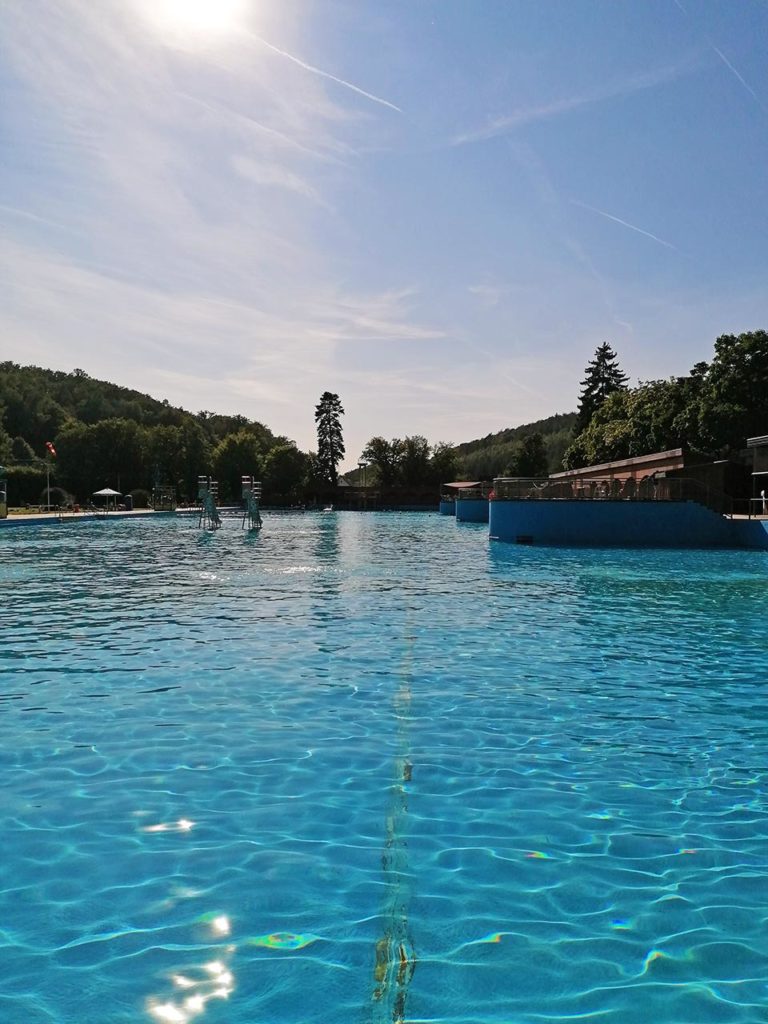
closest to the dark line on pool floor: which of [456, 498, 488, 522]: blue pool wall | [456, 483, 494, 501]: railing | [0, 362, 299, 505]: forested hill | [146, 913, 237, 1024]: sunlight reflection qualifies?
[146, 913, 237, 1024]: sunlight reflection

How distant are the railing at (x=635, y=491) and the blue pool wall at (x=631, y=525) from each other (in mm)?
252

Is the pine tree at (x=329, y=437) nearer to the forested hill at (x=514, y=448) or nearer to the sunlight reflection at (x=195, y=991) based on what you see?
the forested hill at (x=514, y=448)

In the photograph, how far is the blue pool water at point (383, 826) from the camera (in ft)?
12.8

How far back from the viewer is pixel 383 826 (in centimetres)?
568

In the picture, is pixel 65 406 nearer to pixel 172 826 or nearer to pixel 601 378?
pixel 601 378

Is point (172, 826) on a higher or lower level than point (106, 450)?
lower

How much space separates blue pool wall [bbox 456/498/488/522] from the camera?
5719 cm

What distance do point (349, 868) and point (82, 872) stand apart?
1678 millimetres

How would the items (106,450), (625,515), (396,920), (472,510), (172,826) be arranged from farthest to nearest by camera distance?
(106,450)
(472,510)
(625,515)
(172,826)
(396,920)

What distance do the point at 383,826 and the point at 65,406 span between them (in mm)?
143674

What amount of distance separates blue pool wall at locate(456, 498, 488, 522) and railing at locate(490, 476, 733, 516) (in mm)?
22693

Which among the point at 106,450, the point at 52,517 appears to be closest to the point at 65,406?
the point at 106,450

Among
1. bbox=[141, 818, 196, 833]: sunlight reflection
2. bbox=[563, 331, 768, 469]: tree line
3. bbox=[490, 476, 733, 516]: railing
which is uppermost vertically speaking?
bbox=[563, 331, 768, 469]: tree line

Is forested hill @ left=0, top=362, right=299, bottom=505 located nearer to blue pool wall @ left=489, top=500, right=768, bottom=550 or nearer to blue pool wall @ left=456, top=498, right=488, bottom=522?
blue pool wall @ left=456, top=498, right=488, bottom=522
